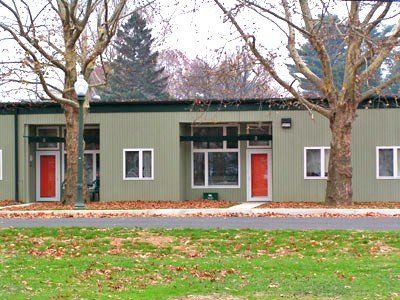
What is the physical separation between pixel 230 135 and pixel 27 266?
64.6ft

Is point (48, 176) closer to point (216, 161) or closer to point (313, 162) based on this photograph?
point (216, 161)

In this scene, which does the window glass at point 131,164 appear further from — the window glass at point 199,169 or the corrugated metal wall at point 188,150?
the window glass at point 199,169

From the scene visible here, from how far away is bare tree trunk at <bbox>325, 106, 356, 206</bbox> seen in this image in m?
25.7

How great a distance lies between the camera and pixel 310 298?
33.1 feet

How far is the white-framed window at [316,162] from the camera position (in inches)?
1175

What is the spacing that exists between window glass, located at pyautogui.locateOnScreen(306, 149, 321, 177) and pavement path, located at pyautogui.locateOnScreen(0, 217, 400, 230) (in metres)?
9.23

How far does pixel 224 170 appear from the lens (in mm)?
32094

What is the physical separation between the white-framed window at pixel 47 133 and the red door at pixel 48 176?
40cm

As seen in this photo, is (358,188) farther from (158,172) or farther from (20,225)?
(20,225)

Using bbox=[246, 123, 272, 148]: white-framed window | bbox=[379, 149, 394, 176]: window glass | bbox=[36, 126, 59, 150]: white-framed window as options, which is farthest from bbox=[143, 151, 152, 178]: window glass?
bbox=[379, 149, 394, 176]: window glass

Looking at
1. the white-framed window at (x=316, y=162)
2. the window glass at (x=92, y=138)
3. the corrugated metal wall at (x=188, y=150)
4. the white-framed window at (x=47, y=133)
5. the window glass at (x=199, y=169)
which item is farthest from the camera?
the white-framed window at (x=47, y=133)

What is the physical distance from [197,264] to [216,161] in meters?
19.6

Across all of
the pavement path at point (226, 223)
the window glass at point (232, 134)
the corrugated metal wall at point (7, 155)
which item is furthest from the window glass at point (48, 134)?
the pavement path at point (226, 223)

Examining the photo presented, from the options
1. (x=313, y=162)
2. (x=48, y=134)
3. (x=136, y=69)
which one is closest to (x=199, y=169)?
(x=313, y=162)
